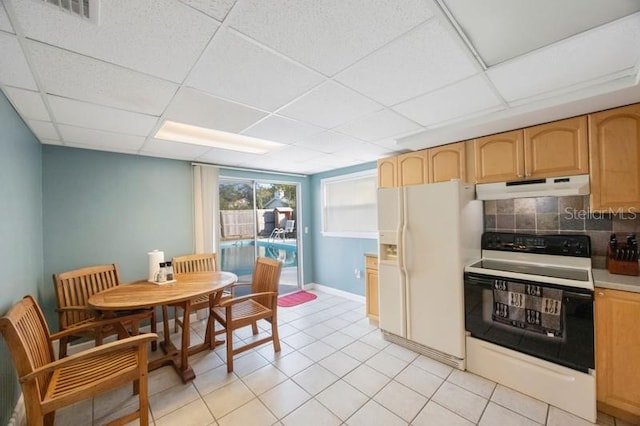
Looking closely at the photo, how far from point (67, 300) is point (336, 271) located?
11.7ft

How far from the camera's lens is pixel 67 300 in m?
2.38

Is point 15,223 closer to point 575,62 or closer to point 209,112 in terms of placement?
point 209,112

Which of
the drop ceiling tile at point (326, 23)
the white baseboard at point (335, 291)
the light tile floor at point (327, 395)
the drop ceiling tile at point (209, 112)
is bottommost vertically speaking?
the light tile floor at point (327, 395)

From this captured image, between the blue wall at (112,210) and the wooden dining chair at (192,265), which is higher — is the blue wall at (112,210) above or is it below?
above

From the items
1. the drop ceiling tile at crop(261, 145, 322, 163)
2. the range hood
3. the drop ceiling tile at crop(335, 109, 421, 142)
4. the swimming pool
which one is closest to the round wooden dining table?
the swimming pool

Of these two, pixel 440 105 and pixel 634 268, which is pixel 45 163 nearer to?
pixel 440 105

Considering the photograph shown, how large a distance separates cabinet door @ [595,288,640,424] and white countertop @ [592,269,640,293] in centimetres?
3

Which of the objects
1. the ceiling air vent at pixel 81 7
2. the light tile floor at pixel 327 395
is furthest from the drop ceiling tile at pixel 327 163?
the ceiling air vent at pixel 81 7

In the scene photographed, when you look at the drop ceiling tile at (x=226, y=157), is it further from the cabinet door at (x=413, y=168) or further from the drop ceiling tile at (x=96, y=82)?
the cabinet door at (x=413, y=168)

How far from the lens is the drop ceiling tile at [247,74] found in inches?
49.9

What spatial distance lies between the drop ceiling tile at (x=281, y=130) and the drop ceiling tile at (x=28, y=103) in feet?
4.74

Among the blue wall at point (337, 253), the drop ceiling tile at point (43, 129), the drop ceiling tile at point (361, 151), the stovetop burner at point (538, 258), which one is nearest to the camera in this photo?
the stovetop burner at point (538, 258)

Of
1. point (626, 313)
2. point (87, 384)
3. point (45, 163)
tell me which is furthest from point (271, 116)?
point (626, 313)

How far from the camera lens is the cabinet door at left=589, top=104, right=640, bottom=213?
1.82 m
